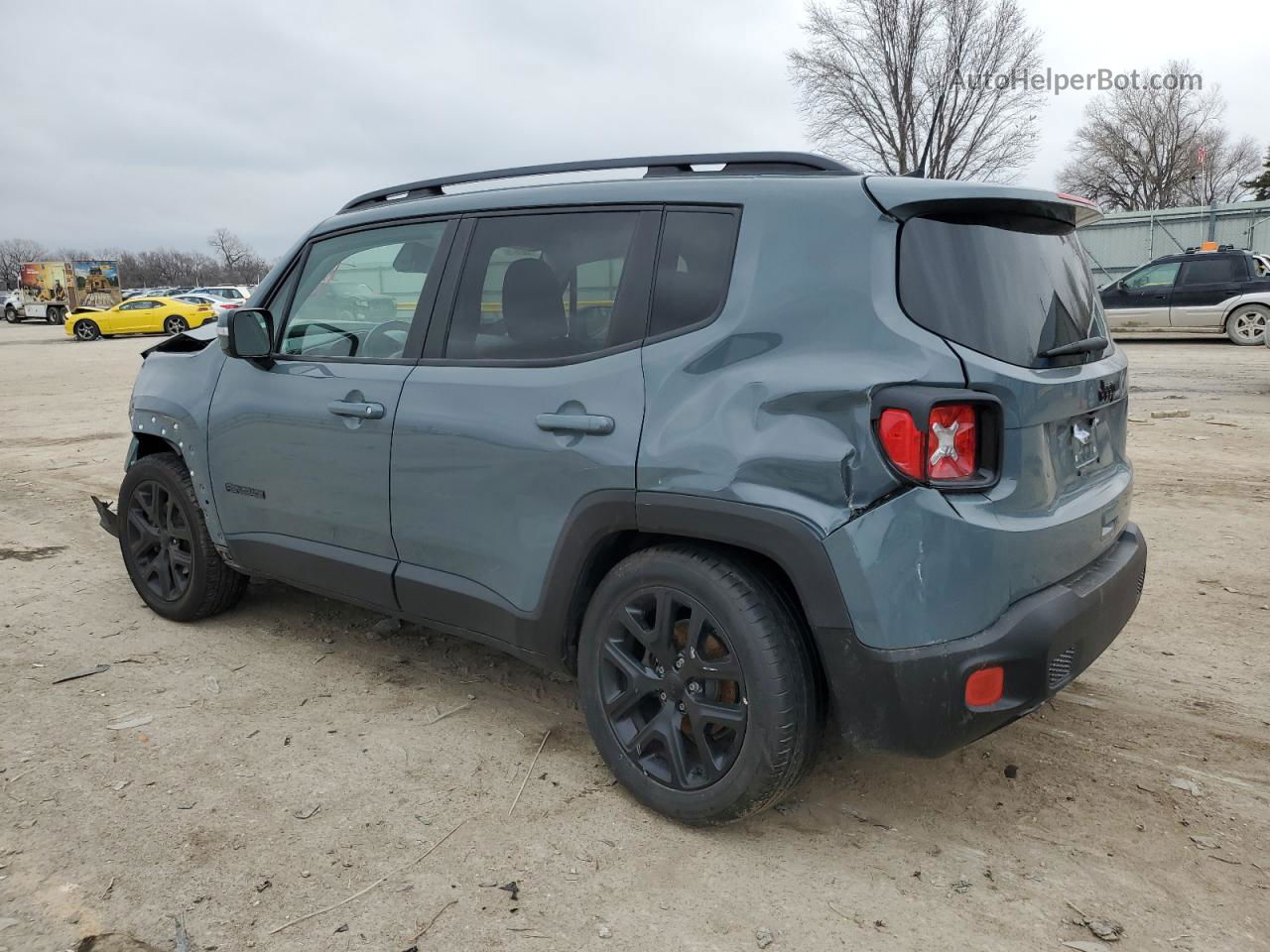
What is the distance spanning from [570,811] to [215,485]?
221 cm

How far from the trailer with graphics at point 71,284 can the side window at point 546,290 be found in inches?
2392

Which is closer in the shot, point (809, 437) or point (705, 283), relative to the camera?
point (809, 437)

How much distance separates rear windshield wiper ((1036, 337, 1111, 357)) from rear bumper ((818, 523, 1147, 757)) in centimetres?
61

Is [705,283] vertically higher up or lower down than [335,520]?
higher up

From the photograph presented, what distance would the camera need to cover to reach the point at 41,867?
8.63ft

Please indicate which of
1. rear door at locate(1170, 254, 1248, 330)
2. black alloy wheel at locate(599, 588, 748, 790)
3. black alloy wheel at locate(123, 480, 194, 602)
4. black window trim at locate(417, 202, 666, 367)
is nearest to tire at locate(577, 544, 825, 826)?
black alloy wheel at locate(599, 588, 748, 790)

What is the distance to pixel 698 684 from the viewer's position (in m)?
2.71

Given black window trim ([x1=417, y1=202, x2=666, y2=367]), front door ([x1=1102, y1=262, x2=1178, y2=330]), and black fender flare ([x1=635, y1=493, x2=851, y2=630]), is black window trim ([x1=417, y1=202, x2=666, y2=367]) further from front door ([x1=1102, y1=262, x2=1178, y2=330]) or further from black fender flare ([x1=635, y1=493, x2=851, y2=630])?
front door ([x1=1102, y1=262, x2=1178, y2=330])

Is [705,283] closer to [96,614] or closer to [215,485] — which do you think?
[215,485]

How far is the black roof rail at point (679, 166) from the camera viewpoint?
276cm

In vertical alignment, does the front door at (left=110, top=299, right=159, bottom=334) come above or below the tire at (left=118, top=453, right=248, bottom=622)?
above

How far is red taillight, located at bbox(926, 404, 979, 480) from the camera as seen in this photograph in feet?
7.57

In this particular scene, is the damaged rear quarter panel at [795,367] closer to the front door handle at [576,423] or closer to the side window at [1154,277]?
the front door handle at [576,423]

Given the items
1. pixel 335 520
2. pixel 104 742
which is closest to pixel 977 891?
pixel 335 520
